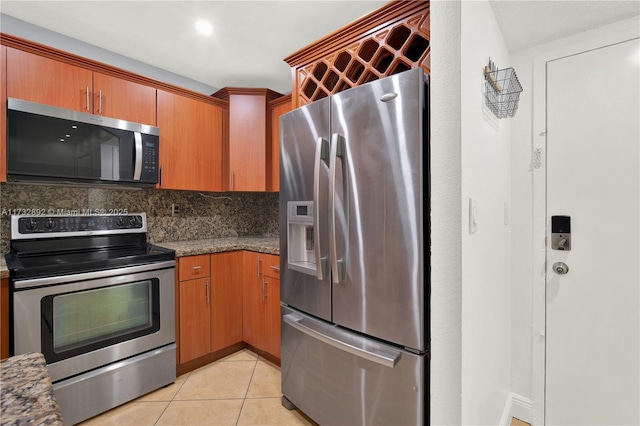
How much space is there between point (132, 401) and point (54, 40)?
2459mm

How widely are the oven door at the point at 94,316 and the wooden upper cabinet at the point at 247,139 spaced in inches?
37.9

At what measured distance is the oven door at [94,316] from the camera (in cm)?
161

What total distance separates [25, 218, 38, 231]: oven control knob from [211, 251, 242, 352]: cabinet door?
1099 mm

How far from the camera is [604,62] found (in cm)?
155

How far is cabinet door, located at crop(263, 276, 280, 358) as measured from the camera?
2.29 metres

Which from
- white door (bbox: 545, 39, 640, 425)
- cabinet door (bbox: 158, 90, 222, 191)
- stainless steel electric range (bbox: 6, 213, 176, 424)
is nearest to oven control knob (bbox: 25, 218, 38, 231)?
stainless steel electric range (bbox: 6, 213, 176, 424)

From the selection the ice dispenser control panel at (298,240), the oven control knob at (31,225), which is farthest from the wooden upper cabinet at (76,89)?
the ice dispenser control panel at (298,240)

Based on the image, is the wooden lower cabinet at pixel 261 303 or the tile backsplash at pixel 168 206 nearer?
the tile backsplash at pixel 168 206

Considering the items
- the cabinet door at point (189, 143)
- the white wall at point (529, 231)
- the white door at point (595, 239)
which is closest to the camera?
the white door at point (595, 239)

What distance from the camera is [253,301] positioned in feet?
8.13

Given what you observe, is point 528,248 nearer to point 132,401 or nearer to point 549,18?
point 549,18

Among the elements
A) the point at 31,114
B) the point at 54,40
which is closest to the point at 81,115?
the point at 31,114

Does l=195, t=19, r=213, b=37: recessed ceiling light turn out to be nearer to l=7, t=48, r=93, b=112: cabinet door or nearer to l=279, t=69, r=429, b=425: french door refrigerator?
l=7, t=48, r=93, b=112: cabinet door

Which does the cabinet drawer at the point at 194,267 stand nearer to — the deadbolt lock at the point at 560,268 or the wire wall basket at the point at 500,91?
the wire wall basket at the point at 500,91
